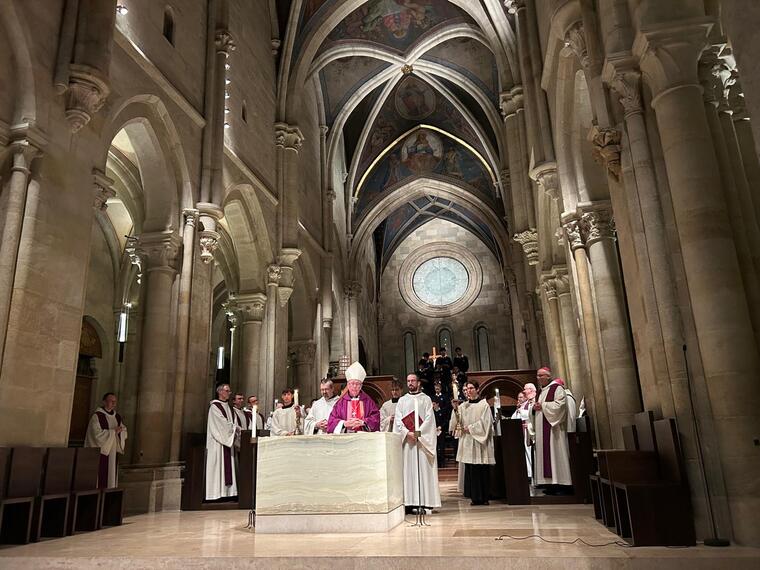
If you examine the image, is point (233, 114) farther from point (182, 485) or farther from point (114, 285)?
point (182, 485)

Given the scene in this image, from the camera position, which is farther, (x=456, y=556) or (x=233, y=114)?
(x=233, y=114)

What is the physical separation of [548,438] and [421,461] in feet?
8.04

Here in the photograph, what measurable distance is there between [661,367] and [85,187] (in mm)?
7088

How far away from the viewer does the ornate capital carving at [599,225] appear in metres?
8.91

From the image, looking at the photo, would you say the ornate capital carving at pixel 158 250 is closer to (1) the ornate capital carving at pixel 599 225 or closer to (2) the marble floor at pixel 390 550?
(2) the marble floor at pixel 390 550

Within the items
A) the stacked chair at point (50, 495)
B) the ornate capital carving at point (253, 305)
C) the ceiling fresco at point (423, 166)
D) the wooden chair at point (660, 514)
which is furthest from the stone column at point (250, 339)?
the ceiling fresco at point (423, 166)

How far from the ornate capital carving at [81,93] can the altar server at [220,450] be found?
14.3 feet

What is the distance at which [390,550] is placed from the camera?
15.3 feet

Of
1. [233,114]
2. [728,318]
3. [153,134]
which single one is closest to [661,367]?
[728,318]

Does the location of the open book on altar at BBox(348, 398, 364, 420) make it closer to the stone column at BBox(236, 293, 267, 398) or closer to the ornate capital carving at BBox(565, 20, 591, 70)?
the ornate capital carving at BBox(565, 20, 591, 70)

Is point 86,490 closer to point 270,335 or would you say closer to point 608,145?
point 608,145

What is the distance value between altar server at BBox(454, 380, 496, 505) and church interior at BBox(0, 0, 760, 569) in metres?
0.29

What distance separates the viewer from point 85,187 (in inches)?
315

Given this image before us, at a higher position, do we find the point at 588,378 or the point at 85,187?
the point at 85,187
